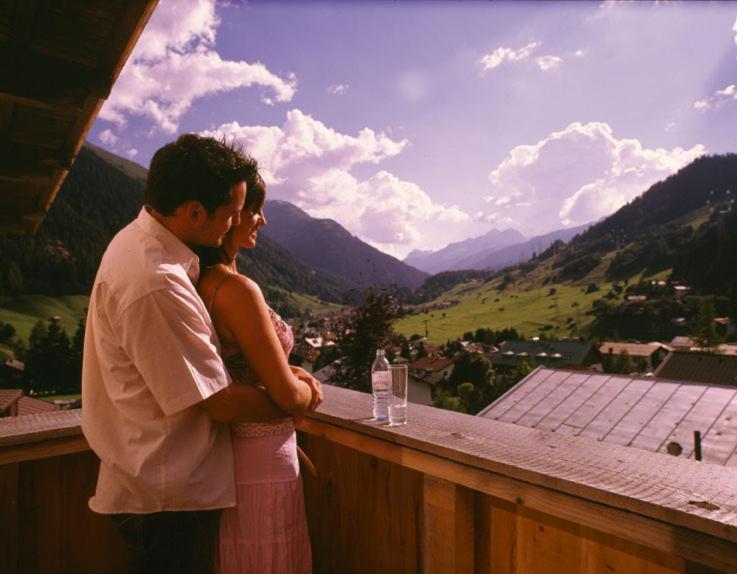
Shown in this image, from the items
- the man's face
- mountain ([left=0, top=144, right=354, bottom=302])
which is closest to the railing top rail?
the man's face

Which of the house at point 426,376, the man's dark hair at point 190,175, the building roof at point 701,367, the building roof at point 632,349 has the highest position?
the man's dark hair at point 190,175

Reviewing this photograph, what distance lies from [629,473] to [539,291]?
149279 mm

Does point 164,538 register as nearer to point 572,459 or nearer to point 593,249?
point 572,459

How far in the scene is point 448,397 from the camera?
52250 mm

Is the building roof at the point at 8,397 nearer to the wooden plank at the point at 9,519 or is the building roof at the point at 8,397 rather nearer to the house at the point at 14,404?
the house at the point at 14,404

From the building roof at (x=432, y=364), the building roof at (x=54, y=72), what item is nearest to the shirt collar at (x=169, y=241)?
the building roof at (x=54, y=72)

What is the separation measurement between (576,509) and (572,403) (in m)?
14.0

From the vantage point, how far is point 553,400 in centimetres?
1434

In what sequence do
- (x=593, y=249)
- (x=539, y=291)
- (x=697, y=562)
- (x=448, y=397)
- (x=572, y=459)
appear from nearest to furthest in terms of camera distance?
(x=697, y=562)
(x=572, y=459)
(x=448, y=397)
(x=539, y=291)
(x=593, y=249)

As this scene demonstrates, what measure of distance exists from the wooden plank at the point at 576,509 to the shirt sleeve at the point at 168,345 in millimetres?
728

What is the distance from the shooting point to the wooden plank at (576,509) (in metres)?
0.96

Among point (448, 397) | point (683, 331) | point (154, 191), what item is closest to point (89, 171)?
point (448, 397)

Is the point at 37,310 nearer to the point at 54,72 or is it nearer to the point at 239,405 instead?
the point at 54,72

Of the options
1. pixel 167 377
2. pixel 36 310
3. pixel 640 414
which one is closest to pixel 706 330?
pixel 640 414
